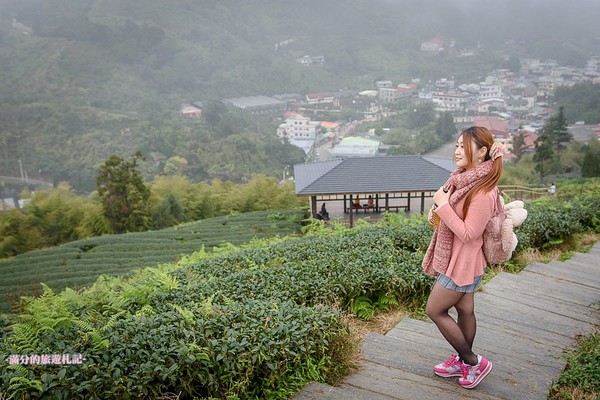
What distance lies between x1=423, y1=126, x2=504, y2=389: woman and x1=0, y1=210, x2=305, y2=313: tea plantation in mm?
8855

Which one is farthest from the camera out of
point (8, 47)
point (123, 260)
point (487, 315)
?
point (8, 47)

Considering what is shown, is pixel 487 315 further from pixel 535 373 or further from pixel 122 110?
pixel 122 110

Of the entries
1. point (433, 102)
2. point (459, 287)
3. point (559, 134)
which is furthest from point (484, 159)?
point (433, 102)

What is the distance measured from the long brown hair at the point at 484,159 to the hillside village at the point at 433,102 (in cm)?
4629

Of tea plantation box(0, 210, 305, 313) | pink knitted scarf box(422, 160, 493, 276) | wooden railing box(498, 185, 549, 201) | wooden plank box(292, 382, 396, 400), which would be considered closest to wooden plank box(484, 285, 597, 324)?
pink knitted scarf box(422, 160, 493, 276)

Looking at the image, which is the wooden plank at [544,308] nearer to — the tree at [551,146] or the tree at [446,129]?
the tree at [551,146]

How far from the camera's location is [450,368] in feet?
8.29

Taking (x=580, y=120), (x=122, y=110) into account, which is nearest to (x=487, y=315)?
(x=580, y=120)

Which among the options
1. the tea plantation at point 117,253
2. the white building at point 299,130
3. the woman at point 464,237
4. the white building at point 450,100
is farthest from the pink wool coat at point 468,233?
the white building at point 450,100

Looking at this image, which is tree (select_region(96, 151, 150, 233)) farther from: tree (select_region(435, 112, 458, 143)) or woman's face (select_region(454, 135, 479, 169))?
tree (select_region(435, 112, 458, 143))

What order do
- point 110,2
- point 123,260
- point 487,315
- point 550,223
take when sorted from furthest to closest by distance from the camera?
point 110,2 < point 123,260 < point 550,223 < point 487,315

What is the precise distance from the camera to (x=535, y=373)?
2602 mm

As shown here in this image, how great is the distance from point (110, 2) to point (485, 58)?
68500mm

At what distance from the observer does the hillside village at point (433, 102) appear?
2272 inches
